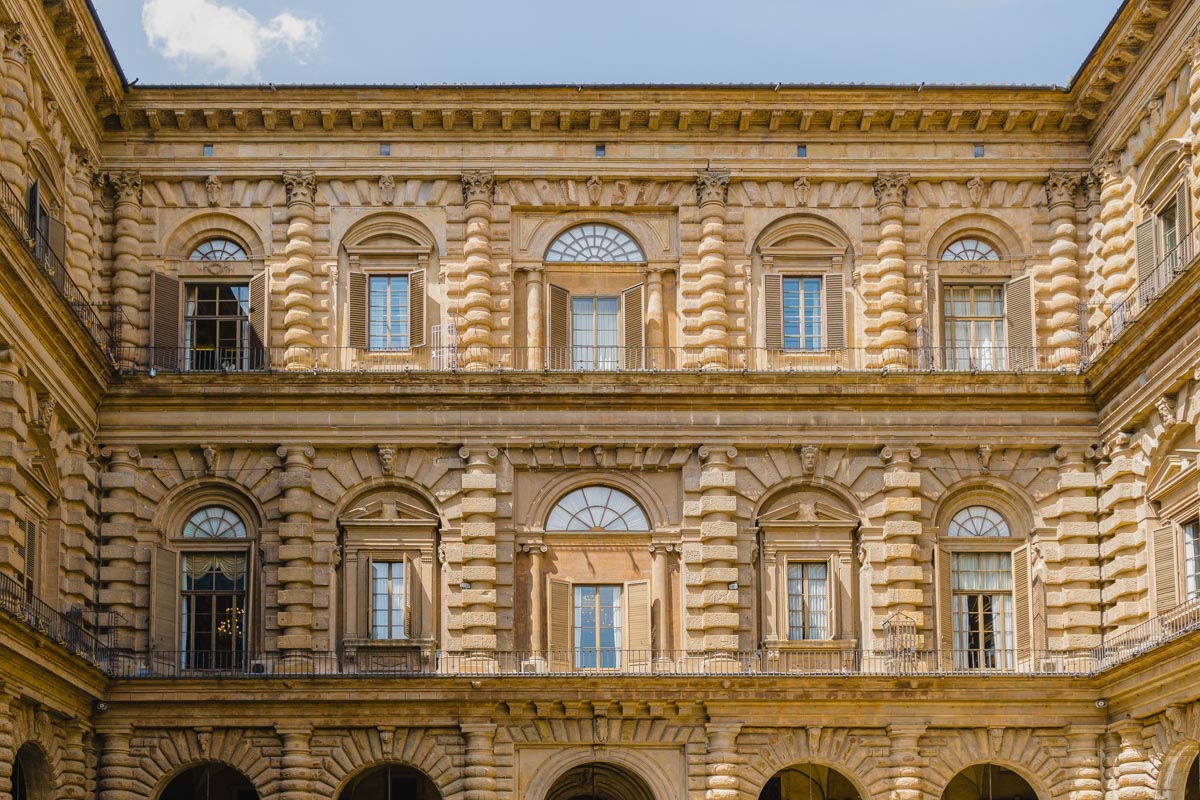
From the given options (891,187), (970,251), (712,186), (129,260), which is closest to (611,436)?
(712,186)

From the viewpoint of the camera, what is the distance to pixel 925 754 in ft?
128

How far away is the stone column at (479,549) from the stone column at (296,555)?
316 centimetres

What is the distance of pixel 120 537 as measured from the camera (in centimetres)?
3953

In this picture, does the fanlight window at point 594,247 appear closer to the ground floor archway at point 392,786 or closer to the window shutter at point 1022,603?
the window shutter at point 1022,603

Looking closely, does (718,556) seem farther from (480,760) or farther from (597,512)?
(480,760)

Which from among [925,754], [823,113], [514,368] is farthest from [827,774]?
[823,113]

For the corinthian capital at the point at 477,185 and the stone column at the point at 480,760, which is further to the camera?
the corinthian capital at the point at 477,185

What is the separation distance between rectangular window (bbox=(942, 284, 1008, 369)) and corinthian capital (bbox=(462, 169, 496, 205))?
10157 millimetres

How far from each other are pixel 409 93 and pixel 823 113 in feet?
29.2

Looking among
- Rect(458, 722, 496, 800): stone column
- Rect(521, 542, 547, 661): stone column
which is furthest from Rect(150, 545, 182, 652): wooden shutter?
Rect(521, 542, 547, 661): stone column

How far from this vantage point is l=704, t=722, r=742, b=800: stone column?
38625 millimetres

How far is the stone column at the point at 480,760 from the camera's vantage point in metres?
38.5

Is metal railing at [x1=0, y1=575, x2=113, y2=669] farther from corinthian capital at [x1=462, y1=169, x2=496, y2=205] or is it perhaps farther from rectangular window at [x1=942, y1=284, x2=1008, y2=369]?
rectangular window at [x1=942, y1=284, x2=1008, y2=369]

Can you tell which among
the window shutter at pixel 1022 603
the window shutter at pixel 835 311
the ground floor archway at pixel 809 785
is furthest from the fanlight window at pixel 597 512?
the window shutter at pixel 1022 603
